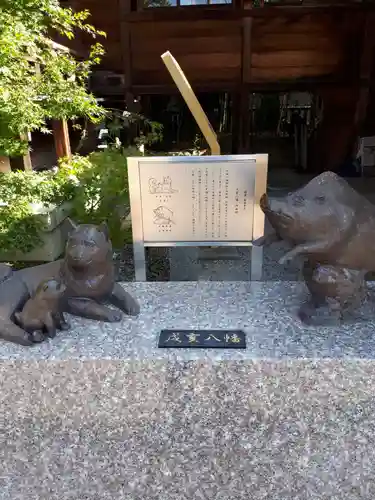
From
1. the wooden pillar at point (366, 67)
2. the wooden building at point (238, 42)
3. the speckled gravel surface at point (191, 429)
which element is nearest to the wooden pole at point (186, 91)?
the speckled gravel surface at point (191, 429)

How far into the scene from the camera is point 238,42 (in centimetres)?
615

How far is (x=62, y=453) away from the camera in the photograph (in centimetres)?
184

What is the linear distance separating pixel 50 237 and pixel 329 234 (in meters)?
2.95

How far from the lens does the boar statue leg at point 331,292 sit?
1.87 meters

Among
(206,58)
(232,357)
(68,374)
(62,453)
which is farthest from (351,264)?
(206,58)

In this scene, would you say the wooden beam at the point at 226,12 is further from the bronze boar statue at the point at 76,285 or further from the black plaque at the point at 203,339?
the black plaque at the point at 203,339

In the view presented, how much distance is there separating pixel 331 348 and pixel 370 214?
61 centimetres

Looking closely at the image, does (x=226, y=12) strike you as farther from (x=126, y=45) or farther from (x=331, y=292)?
(x=331, y=292)

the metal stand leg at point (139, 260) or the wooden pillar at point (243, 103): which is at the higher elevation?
the wooden pillar at point (243, 103)

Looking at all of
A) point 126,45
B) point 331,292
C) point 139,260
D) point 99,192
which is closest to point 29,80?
point 99,192

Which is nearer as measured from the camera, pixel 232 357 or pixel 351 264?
pixel 232 357

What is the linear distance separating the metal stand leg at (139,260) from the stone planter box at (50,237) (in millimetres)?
1434

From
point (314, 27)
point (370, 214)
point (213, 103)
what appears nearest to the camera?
point (370, 214)

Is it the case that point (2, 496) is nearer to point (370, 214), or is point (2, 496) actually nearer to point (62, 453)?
point (62, 453)
